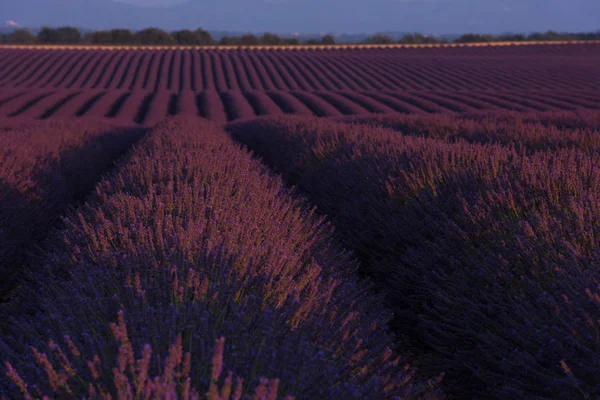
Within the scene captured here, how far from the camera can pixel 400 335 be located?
10.9ft

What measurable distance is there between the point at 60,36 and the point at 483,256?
64734 millimetres

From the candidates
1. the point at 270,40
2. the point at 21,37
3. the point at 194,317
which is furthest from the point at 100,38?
the point at 194,317

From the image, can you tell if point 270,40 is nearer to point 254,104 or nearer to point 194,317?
point 254,104

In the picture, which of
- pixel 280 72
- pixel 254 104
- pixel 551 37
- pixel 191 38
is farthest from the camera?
pixel 551 37

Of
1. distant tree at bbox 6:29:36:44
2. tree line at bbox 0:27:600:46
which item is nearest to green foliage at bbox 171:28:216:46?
tree line at bbox 0:27:600:46

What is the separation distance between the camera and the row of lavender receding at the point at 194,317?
1.60m

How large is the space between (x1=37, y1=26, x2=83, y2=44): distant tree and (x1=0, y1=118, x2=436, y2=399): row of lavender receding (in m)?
60.7

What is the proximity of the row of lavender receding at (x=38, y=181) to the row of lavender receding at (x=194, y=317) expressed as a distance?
1266 mm

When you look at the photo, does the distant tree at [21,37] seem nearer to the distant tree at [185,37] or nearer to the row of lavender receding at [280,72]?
the distant tree at [185,37]

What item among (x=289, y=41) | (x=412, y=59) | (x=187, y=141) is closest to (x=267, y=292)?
(x=187, y=141)

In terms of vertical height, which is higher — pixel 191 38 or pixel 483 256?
pixel 191 38

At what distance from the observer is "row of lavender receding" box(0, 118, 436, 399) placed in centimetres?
160

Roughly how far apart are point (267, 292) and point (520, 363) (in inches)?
43.0

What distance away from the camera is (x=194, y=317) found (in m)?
1.91
